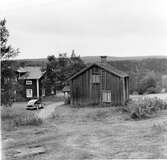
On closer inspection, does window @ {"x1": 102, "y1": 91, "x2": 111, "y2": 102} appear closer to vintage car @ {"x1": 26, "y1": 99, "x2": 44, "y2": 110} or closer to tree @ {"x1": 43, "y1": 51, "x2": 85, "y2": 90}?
tree @ {"x1": 43, "y1": 51, "x2": 85, "y2": 90}

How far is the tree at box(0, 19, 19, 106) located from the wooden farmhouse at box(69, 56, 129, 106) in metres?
13.0

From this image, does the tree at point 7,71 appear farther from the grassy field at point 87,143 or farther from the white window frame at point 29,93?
the white window frame at point 29,93

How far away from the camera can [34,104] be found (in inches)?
771

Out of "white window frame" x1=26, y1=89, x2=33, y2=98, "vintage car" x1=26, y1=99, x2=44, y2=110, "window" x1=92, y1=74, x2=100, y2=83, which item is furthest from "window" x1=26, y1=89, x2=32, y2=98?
"window" x1=92, y1=74, x2=100, y2=83

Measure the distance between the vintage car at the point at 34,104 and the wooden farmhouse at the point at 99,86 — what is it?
8041mm

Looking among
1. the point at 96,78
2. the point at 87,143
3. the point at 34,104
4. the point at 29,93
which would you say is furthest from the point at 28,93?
the point at 87,143

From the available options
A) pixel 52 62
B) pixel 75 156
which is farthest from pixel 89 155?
pixel 52 62

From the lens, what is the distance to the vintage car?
754 inches

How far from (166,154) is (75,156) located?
2581mm

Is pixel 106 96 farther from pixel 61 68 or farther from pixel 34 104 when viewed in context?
pixel 61 68

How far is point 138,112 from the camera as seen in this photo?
17656 mm

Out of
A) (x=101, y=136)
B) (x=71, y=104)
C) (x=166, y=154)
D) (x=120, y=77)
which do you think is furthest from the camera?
(x=71, y=104)

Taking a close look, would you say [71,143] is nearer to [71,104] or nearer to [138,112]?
[138,112]

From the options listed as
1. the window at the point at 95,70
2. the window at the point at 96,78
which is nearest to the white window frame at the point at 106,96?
the window at the point at 96,78
